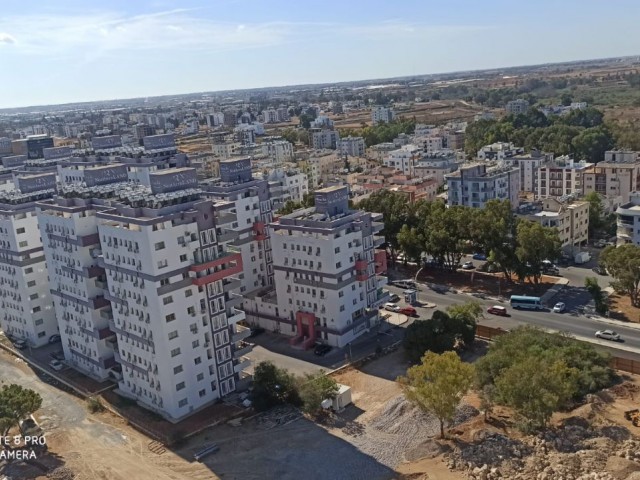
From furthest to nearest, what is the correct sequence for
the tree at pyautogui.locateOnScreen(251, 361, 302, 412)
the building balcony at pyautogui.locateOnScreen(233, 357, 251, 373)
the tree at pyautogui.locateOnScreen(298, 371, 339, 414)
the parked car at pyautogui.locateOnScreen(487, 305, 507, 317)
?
the parked car at pyautogui.locateOnScreen(487, 305, 507, 317) → the building balcony at pyautogui.locateOnScreen(233, 357, 251, 373) → the tree at pyautogui.locateOnScreen(251, 361, 302, 412) → the tree at pyautogui.locateOnScreen(298, 371, 339, 414)

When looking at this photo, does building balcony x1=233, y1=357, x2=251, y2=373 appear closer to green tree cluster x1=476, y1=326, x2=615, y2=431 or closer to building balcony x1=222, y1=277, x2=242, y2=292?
building balcony x1=222, y1=277, x2=242, y2=292

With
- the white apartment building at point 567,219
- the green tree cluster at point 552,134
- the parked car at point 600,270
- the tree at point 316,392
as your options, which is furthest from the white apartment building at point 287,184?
the tree at point 316,392

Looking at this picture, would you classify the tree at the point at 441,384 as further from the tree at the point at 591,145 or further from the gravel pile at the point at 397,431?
the tree at the point at 591,145

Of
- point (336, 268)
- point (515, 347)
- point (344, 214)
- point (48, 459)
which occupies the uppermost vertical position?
point (344, 214)

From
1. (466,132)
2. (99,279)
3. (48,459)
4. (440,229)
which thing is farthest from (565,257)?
(466,132)

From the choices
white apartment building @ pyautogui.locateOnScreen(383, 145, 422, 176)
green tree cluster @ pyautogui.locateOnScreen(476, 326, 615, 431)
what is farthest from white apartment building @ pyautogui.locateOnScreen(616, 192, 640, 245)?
white apartment building @ pyautogui.locateOnScreen(383, 145, 422, 176)

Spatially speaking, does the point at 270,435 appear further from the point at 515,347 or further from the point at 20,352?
the point at 20,352
